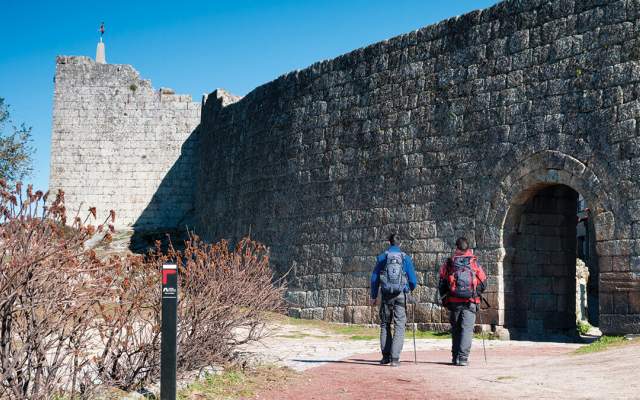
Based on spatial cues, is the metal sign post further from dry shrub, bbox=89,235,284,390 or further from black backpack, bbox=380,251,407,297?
black backpack, bbox=380,251,407,297

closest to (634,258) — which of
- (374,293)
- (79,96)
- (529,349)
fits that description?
(529,349)

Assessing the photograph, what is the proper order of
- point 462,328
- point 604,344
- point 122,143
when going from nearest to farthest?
1. point 462,328
2. point 604,344
3. point 122,143

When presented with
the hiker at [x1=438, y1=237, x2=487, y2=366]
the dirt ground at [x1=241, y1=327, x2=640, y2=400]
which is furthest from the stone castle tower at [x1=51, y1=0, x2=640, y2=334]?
the hiker at [x1=438, y1=237, x2=487, y2=366]

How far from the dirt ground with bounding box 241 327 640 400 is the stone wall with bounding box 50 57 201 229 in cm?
1437

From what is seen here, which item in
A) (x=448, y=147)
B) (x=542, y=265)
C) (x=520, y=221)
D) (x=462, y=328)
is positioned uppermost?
(x=448, y=147)

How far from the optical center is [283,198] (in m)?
15.0

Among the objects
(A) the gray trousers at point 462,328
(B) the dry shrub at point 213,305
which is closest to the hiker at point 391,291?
(A) the gray trousers at point 462,328

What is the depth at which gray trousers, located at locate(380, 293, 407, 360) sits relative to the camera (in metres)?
8.08

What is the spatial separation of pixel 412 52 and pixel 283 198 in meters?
4.09

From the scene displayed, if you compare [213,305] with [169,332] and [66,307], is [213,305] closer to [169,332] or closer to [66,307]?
[169,332]

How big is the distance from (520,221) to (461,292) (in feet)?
10.3

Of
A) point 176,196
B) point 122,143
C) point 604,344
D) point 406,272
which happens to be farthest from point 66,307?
point 122,143

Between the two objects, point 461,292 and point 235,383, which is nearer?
point 235,383

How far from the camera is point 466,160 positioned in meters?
11.4
